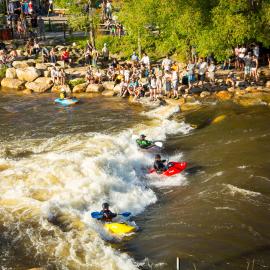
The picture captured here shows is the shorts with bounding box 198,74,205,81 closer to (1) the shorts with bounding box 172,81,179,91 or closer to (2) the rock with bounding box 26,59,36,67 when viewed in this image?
(1) the shorts with bounding box 172,81,179,91

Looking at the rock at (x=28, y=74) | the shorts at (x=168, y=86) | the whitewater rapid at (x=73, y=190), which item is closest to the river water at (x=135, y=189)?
the whitewater rapid at (x=73, y=190)

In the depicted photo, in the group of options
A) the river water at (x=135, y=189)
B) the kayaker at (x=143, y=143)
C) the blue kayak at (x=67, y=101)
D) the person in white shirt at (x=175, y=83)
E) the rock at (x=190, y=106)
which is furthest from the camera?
the blue kayak at (x=67, y=101)

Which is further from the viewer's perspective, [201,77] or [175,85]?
[201,77]

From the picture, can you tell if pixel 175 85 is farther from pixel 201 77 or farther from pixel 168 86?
pixel 201 77

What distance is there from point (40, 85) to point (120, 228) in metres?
18.5

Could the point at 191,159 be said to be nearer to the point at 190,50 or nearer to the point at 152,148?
the point at 152,148

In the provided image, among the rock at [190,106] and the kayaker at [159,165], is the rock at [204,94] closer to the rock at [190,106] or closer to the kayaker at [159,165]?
the rock at [190,106]

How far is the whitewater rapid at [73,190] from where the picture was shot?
11836 mm

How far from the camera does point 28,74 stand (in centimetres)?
3061

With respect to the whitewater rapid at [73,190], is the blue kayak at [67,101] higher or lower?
higher

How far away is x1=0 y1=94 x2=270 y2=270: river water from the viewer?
11617 mm

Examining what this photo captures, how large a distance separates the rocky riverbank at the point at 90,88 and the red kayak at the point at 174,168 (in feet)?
25.4

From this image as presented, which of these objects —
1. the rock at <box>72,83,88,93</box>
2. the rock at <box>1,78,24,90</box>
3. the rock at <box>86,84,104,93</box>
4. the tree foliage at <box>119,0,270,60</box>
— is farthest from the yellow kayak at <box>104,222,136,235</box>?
the rock at <box>1,78,24,90</box>

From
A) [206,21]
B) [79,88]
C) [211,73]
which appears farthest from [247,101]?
→ [79,88]
